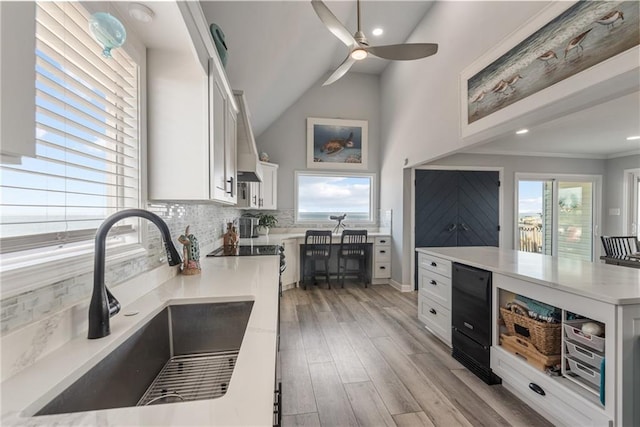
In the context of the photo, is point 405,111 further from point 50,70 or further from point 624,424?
point 50,70

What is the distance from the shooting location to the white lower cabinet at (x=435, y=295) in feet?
8.44

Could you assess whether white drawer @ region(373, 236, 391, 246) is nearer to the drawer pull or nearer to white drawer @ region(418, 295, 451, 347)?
white drawer @ region(418, 295, 451, 347)

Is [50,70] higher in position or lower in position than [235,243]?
higher

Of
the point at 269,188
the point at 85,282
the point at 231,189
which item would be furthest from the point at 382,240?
the point at 85,282

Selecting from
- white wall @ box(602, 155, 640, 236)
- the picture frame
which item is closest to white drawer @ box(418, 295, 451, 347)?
the picture frame

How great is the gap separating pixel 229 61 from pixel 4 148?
8.23 ft

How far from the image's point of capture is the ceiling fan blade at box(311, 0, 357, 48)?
6.52 feet

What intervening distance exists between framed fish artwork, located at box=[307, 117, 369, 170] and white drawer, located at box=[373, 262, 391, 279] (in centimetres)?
192

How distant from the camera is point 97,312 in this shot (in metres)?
0.83

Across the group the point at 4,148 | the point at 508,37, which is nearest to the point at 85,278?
the point at 4,148

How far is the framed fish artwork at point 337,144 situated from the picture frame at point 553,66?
2.81 m

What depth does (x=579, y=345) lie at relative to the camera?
1527mm

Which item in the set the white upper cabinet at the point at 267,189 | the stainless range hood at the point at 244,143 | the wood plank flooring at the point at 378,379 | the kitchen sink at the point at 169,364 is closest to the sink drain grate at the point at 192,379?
the kitchen sink at the point at 169,364

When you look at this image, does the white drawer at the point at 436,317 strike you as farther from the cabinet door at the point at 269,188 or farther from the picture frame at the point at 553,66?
the cabinet door at the point at 269,188
